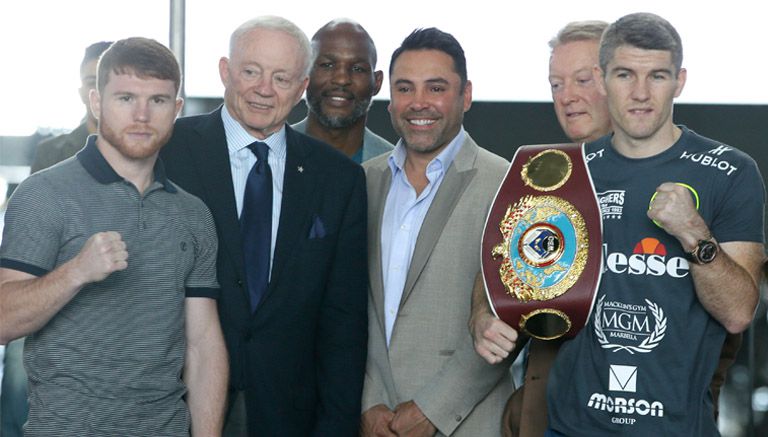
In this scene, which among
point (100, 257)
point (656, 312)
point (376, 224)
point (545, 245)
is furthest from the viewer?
point (376, 224)

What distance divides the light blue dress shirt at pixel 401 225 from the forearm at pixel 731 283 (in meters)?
0.86

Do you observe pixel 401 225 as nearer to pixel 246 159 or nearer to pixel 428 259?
pixel 428 259

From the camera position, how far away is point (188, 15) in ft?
12.1

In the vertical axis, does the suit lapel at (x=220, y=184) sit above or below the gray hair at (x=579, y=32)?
below

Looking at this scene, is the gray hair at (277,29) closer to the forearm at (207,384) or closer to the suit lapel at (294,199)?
the suit lapel at (294,199)

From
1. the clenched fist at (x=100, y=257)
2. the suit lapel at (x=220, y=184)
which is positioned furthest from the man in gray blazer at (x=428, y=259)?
the clenched fist at (x=100, y=257)

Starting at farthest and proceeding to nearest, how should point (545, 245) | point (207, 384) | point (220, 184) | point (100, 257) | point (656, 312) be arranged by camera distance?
1. point (220, 184)
2. point (207, 384)
3. point (545, 245)
4. point (656, 312)
5. point (100, 257)

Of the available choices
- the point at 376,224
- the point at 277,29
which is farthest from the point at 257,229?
the point at 277,29

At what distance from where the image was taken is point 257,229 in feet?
7.79

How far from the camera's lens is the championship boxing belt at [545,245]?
2.02 meters

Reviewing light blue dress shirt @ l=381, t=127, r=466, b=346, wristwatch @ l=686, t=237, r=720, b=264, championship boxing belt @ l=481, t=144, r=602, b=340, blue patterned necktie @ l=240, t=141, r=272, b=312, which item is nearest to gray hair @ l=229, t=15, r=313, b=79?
blue patterned necktie @ l=240, t=141, r=272, b=312

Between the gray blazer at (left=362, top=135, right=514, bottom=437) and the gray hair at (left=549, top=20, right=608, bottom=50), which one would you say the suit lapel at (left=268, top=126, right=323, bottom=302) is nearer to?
the gray blazer at (left=362, top=135, right=514, bottom=437)

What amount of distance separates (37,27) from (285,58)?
1175mm

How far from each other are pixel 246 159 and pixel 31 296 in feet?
2.32
